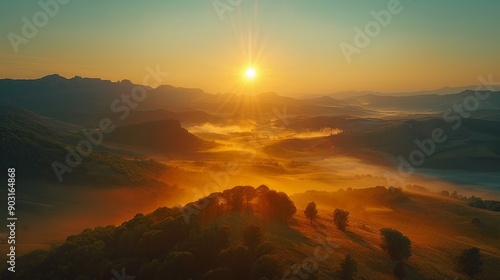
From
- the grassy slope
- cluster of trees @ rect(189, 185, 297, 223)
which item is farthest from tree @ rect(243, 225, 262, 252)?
cluster of trees @ rect(189, 185, 297, 223)

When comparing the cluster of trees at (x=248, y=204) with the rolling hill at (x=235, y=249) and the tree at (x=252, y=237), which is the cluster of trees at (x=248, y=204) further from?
the tree at (x=252, y=237)

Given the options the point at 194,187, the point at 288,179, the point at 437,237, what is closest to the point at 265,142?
the point at 288,179

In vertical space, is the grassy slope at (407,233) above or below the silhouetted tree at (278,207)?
below

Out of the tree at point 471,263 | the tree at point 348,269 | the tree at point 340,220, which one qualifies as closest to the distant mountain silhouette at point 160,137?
the tree at point 340,220

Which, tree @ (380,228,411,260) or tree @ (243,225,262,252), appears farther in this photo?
tree @ (380,228,411,260)

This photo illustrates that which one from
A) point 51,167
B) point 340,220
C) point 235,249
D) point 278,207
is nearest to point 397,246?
point 340,220

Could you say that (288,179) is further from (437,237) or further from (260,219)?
(260,219)

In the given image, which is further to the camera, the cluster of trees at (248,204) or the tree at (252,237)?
the cluster of trees at (248,204)

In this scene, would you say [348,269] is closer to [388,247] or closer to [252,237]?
[252,237]

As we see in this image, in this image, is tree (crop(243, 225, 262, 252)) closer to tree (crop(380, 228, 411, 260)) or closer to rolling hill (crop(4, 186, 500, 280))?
rolling hill (crop(4, 186, 500, 280))
